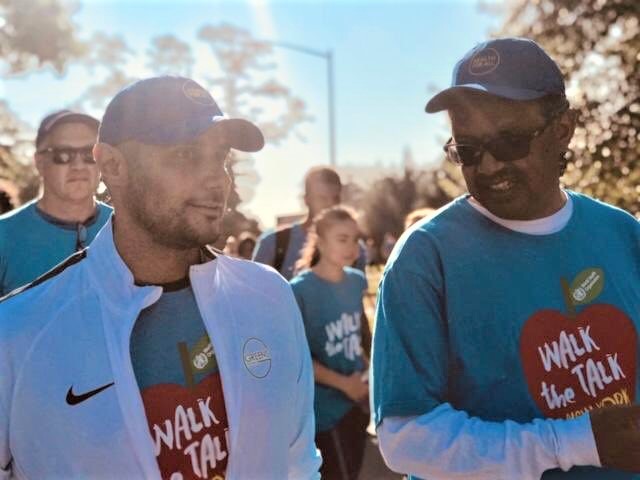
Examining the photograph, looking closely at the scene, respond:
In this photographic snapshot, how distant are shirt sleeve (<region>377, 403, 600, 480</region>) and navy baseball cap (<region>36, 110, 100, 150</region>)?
2668 mm

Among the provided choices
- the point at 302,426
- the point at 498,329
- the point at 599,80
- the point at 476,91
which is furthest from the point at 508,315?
the point at 599,80

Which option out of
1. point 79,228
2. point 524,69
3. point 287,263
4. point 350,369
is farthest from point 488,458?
point 287,263

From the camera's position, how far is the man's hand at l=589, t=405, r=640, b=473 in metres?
2.10

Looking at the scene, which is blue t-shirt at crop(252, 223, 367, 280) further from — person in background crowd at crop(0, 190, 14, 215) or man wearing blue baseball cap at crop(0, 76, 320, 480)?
man wearing blue baseball cap at crop(0, 76, 320, 480)

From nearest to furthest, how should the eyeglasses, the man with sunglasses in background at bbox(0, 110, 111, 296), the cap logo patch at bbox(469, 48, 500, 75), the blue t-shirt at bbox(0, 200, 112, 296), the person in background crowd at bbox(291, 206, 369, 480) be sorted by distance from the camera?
1. the cap logo patch at bbox(469, 48, 500, 75)
2. the blue t-shirt at bbox(0, 200, 112, 296)
3. the man with sunglasses in background at bbox(0, 110, 111, 296)
4. the eyeglasses
5. the person in background crowd at bbox(291, 206, 369, 480)

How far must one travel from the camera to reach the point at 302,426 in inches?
102

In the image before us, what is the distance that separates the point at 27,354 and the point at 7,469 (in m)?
0.31

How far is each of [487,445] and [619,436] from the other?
0.31 metres

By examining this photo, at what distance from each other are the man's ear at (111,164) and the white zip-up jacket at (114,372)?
0.47ft

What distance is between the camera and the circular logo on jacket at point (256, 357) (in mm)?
2402

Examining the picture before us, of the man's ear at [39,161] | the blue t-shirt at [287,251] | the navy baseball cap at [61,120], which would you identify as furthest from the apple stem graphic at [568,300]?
the blue t-shirt at [287,251]

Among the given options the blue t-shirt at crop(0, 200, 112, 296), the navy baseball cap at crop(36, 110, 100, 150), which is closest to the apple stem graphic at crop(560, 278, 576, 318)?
the blue t-shirt at crop(0, 200, 112, 296)

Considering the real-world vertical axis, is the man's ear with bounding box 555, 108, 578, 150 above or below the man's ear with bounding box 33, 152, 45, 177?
above

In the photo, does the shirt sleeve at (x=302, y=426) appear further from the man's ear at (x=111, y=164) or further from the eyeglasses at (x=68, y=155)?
the eyeglasses at (x=68, y=155)
